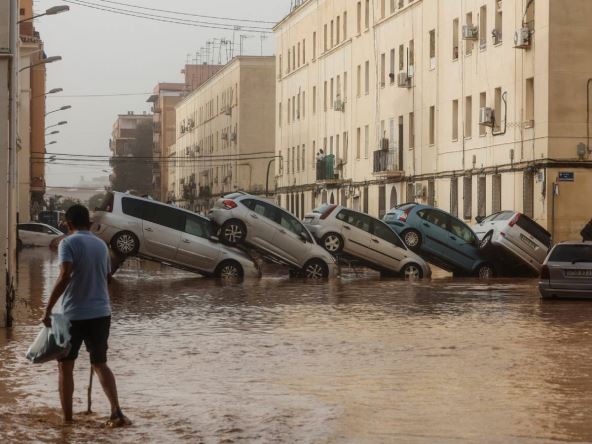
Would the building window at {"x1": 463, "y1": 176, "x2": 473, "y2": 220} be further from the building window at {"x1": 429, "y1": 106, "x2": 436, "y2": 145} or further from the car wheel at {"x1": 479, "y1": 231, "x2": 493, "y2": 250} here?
the car wheel at {"x1": 479, "y1": 231, "x2": 493, "y2": 250}

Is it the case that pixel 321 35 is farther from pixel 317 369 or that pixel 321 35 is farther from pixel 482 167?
pixel 317 369

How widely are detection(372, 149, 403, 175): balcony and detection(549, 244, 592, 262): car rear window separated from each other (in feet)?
108

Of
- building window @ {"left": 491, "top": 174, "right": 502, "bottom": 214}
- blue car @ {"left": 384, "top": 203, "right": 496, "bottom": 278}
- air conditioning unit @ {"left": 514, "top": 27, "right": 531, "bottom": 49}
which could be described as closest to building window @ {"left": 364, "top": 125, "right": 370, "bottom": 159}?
building window @ {"left": 491, "top": 174, "right": 502, "bottom": 214}

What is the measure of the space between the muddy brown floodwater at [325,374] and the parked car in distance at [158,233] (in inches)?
262

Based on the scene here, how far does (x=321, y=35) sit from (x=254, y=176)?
26124mm

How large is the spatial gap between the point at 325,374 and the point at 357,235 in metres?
23.1

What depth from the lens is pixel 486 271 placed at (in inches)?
1555

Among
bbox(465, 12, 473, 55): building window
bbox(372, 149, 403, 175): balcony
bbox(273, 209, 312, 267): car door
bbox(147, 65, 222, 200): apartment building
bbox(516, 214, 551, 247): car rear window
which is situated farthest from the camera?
bbox(147, 65, 222, 200): apartment building

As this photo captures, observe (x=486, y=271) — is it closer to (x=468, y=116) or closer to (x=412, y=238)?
(x=412, y=238)

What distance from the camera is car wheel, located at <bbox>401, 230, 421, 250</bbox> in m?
39.1

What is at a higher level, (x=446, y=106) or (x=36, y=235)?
(x=446, y=106)

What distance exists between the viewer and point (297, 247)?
36219mm

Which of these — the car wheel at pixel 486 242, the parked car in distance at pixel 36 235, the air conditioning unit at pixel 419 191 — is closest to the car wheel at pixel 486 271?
the car wheel at pixel 486 242

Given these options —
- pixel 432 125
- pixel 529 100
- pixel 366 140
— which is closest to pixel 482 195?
pixel 529 100
